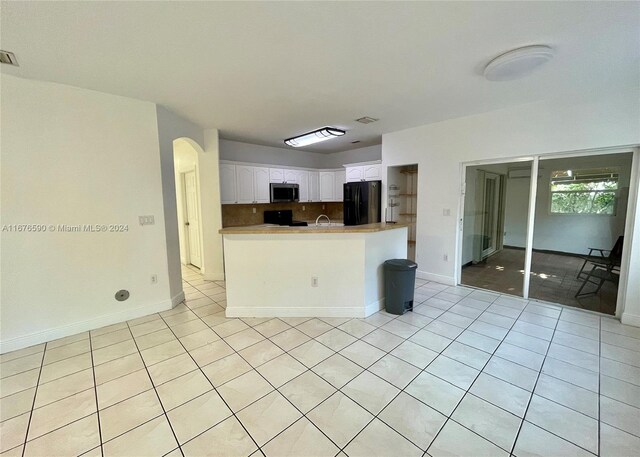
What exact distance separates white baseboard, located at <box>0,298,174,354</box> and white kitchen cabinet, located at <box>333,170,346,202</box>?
14.2 feet

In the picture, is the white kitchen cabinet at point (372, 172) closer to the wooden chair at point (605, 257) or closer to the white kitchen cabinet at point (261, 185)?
the white kitchen cabinet at point (261, 185)

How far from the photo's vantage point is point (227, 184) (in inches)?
201

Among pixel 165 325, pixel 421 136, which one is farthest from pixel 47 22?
pixel 421 136

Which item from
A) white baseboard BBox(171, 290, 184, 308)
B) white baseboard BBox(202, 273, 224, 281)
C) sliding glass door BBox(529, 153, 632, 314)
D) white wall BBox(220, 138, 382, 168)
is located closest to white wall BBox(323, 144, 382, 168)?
white wall BBox(220, 138, 382, 168)

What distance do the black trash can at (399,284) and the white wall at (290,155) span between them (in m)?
3.63

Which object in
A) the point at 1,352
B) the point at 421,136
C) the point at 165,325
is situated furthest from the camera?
the point at 421,136

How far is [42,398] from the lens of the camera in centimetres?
199

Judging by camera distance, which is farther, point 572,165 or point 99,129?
point 572,165

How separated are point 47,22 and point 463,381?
407cm

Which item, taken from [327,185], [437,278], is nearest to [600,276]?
[437,278]

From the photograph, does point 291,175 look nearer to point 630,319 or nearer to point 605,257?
point 605,257

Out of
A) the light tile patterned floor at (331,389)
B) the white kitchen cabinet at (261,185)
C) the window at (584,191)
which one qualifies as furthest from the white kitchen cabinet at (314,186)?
the window at (584,191)

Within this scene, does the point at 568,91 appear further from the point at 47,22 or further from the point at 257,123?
the point at 47,22

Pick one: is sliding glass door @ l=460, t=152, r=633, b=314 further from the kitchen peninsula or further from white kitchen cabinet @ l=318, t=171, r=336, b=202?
white kitchen cabinet @ l=318, t=171, r=336, b=202
